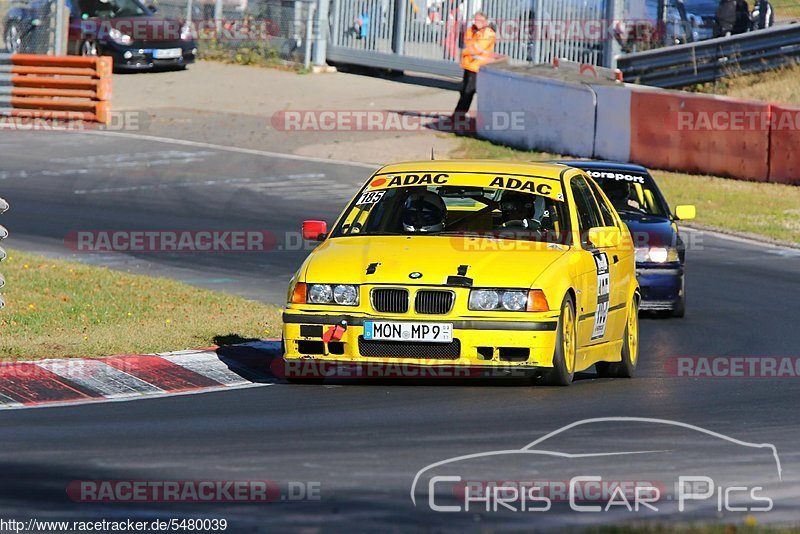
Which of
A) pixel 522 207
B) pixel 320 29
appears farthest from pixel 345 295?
pixel 320 29

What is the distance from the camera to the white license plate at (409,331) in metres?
9.25

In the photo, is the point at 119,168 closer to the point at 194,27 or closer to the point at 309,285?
the point at 194,27

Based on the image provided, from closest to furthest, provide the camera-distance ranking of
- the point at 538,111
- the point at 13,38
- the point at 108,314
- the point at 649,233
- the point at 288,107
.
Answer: the point at 108,314, the point at 649,233, the point at 538,111, the point at 288,107, the point at 13,38

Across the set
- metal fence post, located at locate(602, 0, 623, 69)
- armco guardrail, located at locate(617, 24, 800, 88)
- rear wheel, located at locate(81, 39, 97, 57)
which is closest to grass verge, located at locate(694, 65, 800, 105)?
armco guardrail, located at locate(617, 24, 800, 88)

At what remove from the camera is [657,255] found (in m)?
14.3

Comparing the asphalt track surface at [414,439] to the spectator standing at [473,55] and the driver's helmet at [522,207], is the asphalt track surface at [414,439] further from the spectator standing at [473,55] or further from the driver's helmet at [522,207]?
the spectator standing at [473,55]

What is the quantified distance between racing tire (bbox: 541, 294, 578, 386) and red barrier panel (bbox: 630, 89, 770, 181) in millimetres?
13854

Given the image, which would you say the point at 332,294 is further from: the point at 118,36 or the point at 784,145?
the point at 118,36

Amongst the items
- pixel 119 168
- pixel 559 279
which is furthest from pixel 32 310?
pixel 119 168

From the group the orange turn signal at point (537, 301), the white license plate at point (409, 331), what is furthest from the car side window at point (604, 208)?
the white license plate at point (409, 331)

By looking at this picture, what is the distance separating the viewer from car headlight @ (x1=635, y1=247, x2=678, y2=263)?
14297 millimetres

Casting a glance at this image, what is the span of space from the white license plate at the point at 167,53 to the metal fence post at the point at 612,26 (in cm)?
956

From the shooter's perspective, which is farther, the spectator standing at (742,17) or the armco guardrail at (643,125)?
the spectator standing at (742,17)

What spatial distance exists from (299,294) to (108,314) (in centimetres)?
355
